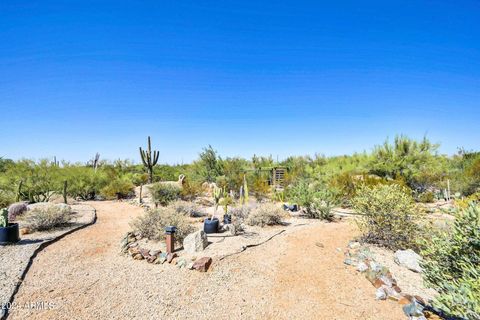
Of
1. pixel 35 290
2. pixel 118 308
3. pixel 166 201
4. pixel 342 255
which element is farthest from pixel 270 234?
pixel 166 201

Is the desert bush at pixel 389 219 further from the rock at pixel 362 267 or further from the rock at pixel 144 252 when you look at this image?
the rock at pixel 144 252

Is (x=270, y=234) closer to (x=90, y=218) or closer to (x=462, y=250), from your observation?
(x=462, y=250)

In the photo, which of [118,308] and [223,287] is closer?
[118,308]

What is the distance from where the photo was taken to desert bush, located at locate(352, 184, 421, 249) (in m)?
5.30

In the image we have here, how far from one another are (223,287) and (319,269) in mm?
1828

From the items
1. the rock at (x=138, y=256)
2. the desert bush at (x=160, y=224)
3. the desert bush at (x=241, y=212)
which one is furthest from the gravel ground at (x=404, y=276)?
the rock at (x=138, y=256)

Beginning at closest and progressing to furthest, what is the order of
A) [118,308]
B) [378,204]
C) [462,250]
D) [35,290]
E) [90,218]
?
[462,250]
[118,308]
[35,290]
[378,204]
[90,218]

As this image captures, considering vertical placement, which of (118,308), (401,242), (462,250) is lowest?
(118,308)

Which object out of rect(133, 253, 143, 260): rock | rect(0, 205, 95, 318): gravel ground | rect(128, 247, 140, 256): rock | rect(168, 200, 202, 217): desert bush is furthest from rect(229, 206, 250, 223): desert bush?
rect(0, 205, 95, 318): gravel ground

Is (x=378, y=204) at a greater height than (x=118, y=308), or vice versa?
(x=378, y=204)

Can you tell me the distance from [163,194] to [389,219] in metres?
9.03

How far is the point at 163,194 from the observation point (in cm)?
1127

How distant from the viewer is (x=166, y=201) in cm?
1104

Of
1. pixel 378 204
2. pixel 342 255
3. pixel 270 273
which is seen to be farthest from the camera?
pixel 378 204
